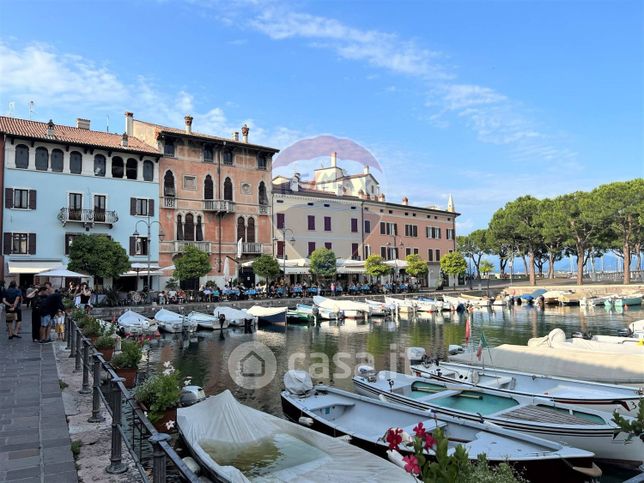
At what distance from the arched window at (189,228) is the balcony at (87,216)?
5.68 m

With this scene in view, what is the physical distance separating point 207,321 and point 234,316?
1904 mm

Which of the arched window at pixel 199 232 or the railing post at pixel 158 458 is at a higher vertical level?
the arched window at pixel 199 232

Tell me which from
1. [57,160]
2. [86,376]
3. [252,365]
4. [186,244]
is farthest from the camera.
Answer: [186,244]

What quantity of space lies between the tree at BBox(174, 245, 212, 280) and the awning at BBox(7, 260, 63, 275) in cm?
763

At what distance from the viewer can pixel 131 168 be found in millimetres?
38969

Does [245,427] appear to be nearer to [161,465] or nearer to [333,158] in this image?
[161,465]

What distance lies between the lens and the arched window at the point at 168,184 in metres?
40.6

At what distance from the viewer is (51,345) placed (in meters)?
14.3

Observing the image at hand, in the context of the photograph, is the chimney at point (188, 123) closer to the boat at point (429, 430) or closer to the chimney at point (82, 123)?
the chimney at point (82, 123)

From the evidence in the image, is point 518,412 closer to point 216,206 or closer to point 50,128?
point 216,206

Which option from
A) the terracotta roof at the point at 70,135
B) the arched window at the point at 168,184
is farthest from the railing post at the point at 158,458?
the arched window at the point at 168,184

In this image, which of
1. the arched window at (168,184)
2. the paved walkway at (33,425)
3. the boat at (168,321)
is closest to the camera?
the paved walkway at (33,425)

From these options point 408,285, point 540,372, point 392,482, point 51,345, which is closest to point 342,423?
point 392,482

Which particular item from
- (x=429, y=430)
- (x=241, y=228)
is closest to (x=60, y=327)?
(x=429, y=430)
